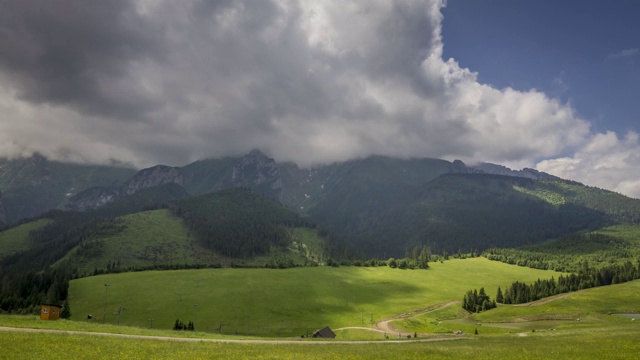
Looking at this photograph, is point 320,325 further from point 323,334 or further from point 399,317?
point 323,334

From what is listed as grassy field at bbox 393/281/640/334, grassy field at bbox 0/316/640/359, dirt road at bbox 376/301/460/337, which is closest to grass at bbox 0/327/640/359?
grassy field at bbox 0/316/640/359

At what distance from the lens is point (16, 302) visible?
516ft

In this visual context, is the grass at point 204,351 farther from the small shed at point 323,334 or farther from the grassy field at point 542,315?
the grassy field at point 542,315

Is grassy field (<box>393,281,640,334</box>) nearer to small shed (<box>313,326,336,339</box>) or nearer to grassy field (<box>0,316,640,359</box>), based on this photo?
small shed (<box>313,326,336,339</box>)

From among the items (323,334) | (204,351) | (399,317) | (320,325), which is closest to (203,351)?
(204,351)

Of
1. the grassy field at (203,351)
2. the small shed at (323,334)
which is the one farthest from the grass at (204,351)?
the small shed at (323,334)

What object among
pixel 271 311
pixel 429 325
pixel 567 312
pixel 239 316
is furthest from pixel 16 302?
pixel 567 312

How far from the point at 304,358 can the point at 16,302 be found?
166 m

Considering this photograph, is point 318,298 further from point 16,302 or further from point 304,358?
point 304,358

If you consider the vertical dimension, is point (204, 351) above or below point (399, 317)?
above

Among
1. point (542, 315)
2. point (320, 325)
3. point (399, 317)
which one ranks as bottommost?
point (320, 325)

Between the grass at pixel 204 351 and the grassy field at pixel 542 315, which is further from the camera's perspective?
the grassy field at pixel 542 315

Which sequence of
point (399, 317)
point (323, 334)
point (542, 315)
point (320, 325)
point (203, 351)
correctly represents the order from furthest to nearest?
point (399, 317), point (320, 325), point (542, 315), point (323, 334), point (203, 351)

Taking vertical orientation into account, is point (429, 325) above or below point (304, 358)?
below
